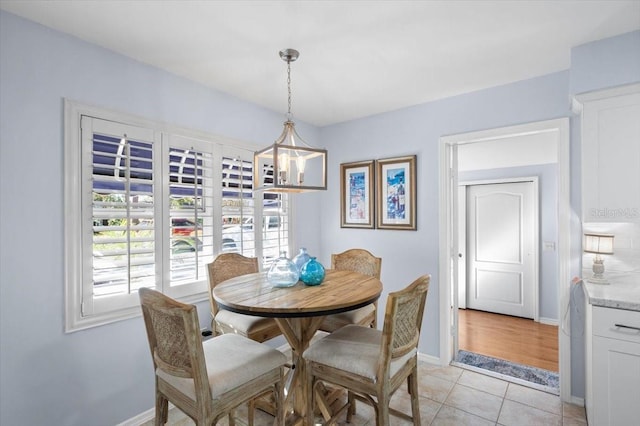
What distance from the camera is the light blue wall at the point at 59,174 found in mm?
1728

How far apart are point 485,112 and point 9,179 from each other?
11.5 feet

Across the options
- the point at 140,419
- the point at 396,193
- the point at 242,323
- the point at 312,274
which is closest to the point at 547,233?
the point at 396,193

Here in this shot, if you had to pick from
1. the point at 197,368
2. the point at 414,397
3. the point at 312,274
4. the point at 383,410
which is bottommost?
the point at 414,397

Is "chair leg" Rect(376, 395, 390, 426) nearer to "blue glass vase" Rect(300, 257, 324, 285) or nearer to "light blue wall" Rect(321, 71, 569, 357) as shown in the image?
"blue glass vase" Rect(300, 257, 324, 285)

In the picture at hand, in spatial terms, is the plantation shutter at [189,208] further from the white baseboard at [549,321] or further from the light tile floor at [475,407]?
the white baseboard at [549,321]

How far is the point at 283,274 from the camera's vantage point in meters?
2.09

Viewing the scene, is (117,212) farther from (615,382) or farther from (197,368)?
(615,382)

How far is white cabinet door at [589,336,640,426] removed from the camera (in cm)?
172

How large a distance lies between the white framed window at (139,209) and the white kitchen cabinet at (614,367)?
2.72 metres

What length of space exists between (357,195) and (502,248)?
2.62 meters

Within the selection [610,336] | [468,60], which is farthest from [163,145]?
[610,336]

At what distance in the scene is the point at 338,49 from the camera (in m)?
2.14

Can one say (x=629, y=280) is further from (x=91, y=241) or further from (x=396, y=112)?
(x=91, y=241)

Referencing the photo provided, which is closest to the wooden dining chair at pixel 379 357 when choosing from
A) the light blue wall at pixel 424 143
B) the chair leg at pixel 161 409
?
the chair leg at pixel 161 409
